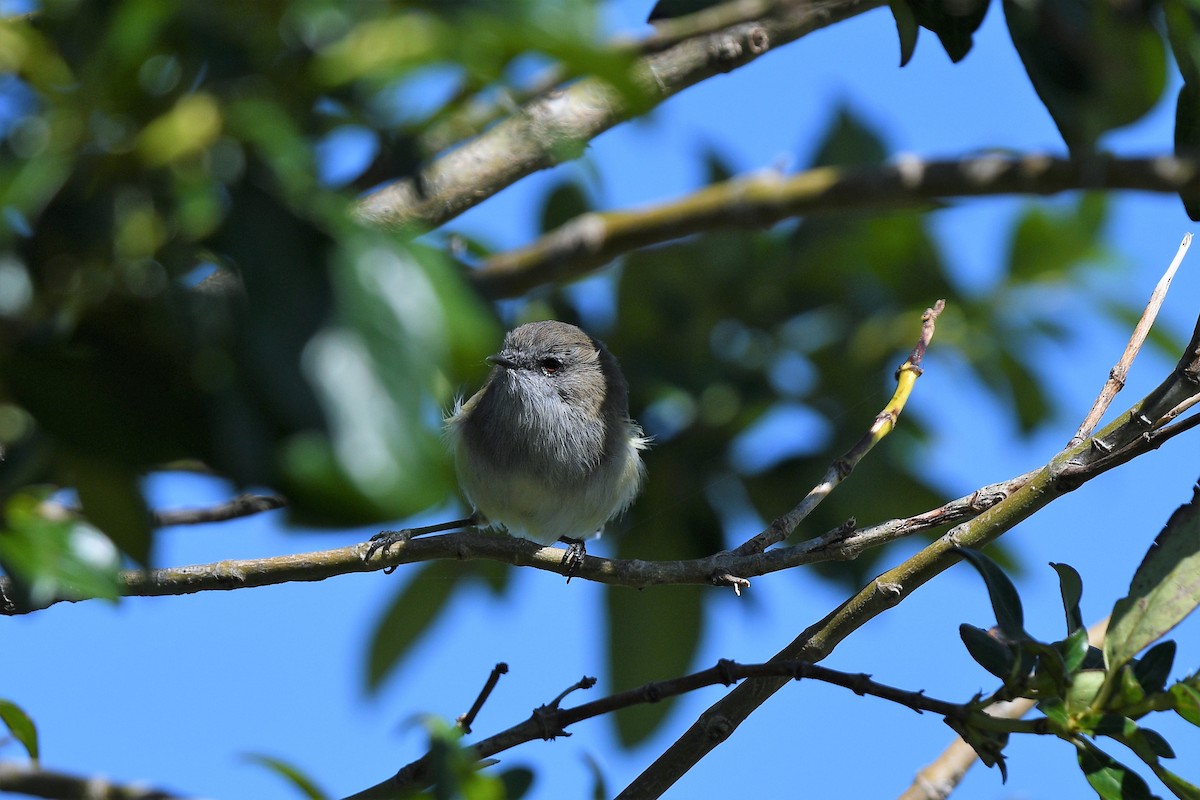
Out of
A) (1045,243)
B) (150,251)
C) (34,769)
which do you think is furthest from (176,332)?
(1045,243)

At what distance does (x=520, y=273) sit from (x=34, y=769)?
106cm

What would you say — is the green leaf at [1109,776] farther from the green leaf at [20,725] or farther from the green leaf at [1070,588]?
the green leaf at [20,725]

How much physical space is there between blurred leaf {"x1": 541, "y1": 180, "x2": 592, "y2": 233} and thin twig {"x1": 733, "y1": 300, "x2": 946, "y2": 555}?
1.31 metres

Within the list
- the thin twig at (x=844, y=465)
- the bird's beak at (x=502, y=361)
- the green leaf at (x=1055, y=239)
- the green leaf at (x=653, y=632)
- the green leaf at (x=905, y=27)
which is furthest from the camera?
the bird's beak at (x=502, y=361)

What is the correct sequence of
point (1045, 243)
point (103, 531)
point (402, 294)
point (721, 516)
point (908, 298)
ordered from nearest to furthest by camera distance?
point (402, 294) → point (103, 531) → point (721, 516) → point (908, 298) → point (1045, 243)

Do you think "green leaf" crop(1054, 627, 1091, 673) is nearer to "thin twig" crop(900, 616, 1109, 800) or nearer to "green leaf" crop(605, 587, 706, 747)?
"thin twig" crop(900, 616, 1109, 800)

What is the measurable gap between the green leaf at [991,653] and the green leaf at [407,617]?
219cm

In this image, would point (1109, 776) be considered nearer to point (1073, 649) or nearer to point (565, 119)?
point (1073, 649)

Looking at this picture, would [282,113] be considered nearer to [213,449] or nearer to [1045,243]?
[213,449]

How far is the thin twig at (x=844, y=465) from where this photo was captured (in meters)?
2.04

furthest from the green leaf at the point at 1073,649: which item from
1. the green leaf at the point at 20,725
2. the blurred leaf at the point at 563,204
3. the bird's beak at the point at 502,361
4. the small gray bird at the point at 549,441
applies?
the bird's beak at the point at 502,361

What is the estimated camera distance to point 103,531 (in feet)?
3.64

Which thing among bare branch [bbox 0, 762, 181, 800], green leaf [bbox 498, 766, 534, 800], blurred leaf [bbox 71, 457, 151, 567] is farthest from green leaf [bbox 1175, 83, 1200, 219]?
bare branch [bbox 0, 762, 181, 800]

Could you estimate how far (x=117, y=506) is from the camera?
1.09m
